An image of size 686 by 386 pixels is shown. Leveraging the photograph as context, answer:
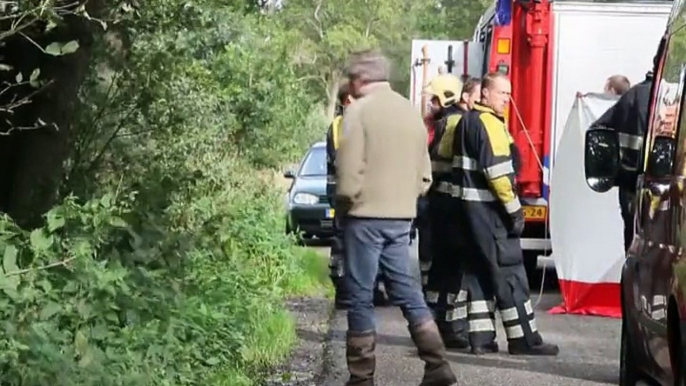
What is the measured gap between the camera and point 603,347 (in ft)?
33.8

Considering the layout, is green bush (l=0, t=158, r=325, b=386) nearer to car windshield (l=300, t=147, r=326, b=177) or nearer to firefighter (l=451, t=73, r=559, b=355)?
firefighter (l=451, t=73, r=559, b=355)

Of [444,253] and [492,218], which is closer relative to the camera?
[492,218]

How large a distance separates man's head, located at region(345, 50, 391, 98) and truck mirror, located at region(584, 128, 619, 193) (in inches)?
46.2

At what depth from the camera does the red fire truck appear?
13562 millimetres

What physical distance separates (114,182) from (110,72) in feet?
3.42

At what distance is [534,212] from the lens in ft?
45.3

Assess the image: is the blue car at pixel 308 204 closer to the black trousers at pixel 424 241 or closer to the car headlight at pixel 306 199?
the car headlight at pixel 306 199

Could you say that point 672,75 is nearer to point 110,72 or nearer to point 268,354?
point 268,354

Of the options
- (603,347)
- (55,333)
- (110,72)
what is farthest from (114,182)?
(55,333)

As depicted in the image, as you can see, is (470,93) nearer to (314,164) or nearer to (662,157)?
(662,157)

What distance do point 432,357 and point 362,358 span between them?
0.38 metres

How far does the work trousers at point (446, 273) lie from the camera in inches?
398

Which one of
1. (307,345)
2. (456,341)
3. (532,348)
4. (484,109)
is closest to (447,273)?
(456,341)

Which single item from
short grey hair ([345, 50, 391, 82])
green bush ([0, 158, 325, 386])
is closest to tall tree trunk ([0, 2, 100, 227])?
green bush ([0, 158, 325, 386])
